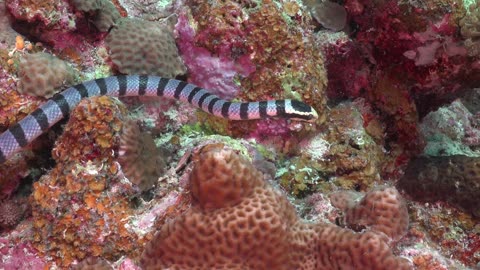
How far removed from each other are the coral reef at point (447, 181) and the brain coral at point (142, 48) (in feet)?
8.67

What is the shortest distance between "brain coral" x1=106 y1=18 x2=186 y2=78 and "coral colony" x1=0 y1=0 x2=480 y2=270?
0.04 feet

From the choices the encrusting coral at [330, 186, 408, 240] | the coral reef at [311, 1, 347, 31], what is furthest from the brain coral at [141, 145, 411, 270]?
the coral reef at [311, 1, 347, 31]

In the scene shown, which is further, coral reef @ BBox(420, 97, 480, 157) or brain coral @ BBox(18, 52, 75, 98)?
coral reef @ BBox(420, 97, 480, 157)

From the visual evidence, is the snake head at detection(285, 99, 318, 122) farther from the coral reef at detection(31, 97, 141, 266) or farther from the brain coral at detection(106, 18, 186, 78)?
the coral reef at detection(31, 97, 141, 266)

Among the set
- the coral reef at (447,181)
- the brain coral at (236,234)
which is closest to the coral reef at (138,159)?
the brain coral at (236,234)

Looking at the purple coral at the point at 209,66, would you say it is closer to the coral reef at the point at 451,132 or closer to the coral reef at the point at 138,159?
the coral reef at the point at 138,159

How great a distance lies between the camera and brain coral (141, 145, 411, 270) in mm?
2137

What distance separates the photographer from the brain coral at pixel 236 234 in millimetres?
2137

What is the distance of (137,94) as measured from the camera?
3.72 m

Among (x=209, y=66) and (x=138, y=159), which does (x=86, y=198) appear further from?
(x=209, y=66)

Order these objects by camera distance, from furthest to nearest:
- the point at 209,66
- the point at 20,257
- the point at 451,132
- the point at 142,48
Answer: the point at 451,132, the point at 209,66, the point at 142,48, the point at 20,257

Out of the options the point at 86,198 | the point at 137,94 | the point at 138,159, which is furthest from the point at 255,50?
the point at 86,198

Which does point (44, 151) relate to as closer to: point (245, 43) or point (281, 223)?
point (245, 43)

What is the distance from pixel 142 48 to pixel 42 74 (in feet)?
2.94
